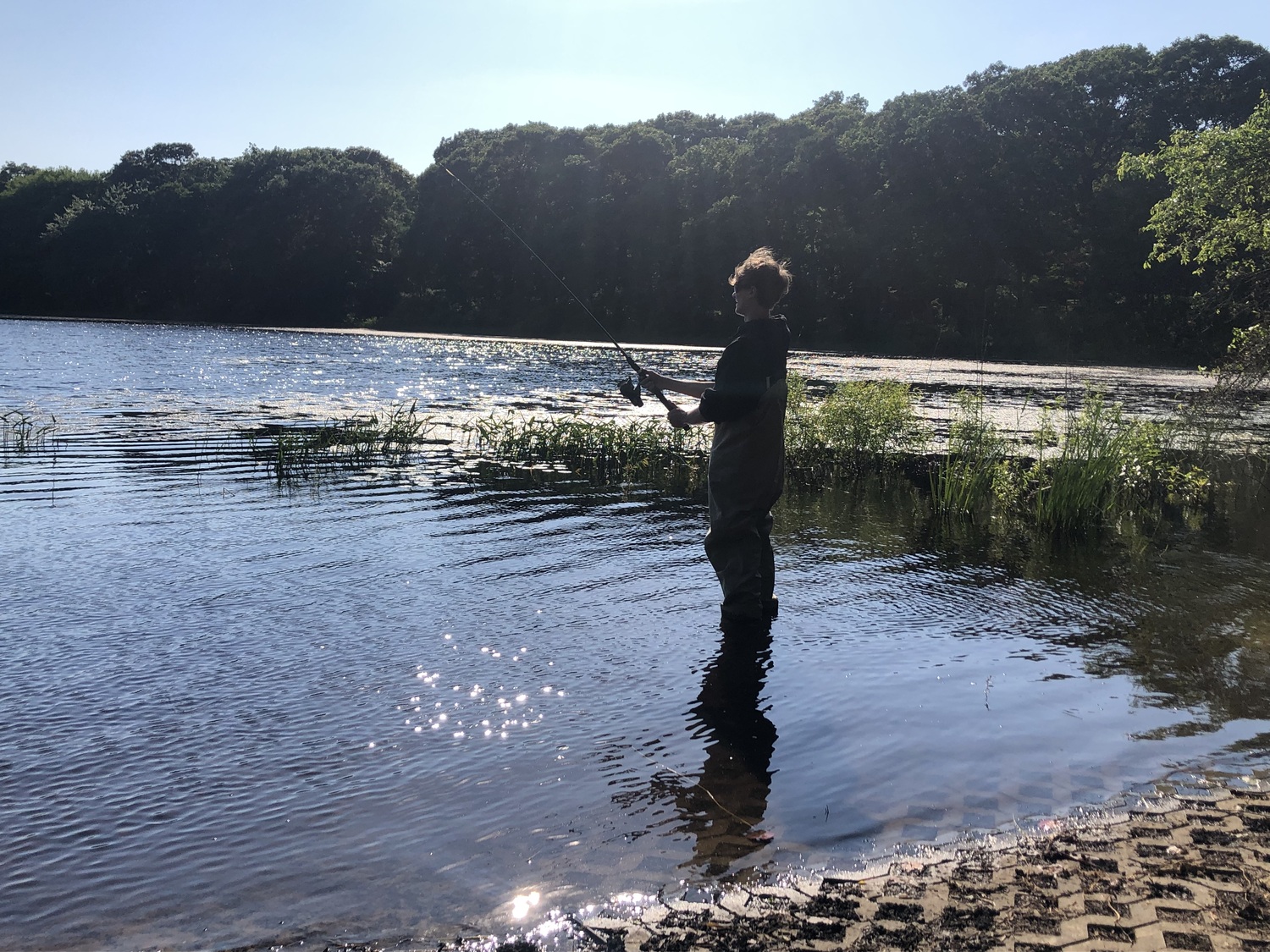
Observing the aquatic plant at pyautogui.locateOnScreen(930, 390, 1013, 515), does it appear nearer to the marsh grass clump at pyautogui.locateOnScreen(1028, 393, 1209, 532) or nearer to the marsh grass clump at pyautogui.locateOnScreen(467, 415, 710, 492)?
the marsh grass clump at pyautogui.locateOnScreen(1028, 393, 1209, 532)

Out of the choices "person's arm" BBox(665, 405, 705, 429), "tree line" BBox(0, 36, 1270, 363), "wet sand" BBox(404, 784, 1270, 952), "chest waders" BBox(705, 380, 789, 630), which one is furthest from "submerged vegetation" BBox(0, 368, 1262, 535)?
"tree line" BBox(0, 36, 1270, 363)

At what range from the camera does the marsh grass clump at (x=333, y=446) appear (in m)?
14.0

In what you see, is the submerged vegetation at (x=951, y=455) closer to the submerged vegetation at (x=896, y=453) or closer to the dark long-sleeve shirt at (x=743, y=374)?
the submerged vegetation at (x=896, y=453)

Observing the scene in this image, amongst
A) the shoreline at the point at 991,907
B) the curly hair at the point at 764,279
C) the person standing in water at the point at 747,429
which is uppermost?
the curly hair at the point at 764,279

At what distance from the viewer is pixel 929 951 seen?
3033 mm

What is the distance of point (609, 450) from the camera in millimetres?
15461

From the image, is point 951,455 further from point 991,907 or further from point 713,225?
point 713,225

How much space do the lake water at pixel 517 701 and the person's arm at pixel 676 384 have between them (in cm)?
173

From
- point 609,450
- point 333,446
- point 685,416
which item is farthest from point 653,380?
point 333,446

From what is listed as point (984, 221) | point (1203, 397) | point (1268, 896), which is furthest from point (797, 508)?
point (984, 221)

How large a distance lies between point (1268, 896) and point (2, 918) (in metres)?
4.29

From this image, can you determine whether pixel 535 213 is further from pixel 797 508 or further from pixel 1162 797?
pixel 1162 797

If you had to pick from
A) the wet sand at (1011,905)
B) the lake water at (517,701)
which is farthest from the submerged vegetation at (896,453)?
the wet sand at (1011,905)

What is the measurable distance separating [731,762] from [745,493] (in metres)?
2.10
